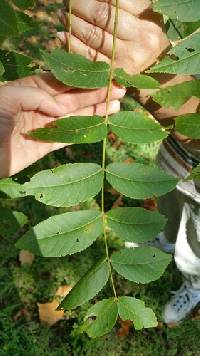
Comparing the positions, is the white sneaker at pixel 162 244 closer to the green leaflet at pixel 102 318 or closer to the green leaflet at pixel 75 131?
the green leaflet at pixel 102 318

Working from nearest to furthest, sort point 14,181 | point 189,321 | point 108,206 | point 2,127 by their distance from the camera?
point 2,127 < point 14,181 < point 189,321 < point 108,206

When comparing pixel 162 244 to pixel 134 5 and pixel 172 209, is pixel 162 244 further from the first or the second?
pixel 134 5

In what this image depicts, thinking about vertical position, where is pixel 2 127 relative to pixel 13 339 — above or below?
above

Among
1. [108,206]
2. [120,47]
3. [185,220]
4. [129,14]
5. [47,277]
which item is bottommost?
[47,277]

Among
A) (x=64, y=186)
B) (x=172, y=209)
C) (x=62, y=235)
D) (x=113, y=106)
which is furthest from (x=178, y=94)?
(x=172, y=209)

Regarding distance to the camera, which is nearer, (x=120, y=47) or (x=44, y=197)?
(x=44, y=197)

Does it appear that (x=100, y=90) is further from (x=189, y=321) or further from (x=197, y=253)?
(x=189, y=321)

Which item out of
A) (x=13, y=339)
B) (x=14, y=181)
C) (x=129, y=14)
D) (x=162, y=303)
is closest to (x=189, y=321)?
(x=162, y=303)

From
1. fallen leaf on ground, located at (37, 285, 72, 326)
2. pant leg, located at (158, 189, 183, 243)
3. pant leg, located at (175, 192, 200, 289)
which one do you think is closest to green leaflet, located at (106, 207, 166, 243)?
pant leg, located at (175, 192, 200, 289)
